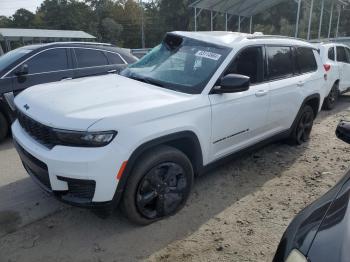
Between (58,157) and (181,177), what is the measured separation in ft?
4.22

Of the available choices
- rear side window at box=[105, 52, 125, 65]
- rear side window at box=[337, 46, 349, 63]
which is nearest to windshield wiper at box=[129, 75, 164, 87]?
rear side window at box=[105, 52, 125, 65]

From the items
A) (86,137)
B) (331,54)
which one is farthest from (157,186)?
(331,54)

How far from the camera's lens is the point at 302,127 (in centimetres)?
568

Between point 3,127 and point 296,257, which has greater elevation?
point 296,257

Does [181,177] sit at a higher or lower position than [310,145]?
higher

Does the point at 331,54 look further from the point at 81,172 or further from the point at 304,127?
the point at 81,172

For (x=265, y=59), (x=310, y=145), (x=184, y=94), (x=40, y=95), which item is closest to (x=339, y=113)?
(x=310, y=145)

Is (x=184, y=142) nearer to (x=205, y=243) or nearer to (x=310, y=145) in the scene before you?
(x=205, y=243)

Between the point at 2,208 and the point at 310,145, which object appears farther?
the point at 310,145

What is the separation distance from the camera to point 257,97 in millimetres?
4207

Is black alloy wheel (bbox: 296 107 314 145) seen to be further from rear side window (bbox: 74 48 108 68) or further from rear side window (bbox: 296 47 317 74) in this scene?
rear side window (bbox: 74 48 108 68)

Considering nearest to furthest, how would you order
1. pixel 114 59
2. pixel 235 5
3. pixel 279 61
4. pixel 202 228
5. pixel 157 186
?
1. pixel 157 186
2. pixel 202 228
3. pixel 279 61
4. pixel 114 59
5. pixel 235 5

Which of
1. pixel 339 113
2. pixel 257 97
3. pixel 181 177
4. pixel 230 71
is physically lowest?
pixel 339 113

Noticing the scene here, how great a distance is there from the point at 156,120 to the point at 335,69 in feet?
24.8
